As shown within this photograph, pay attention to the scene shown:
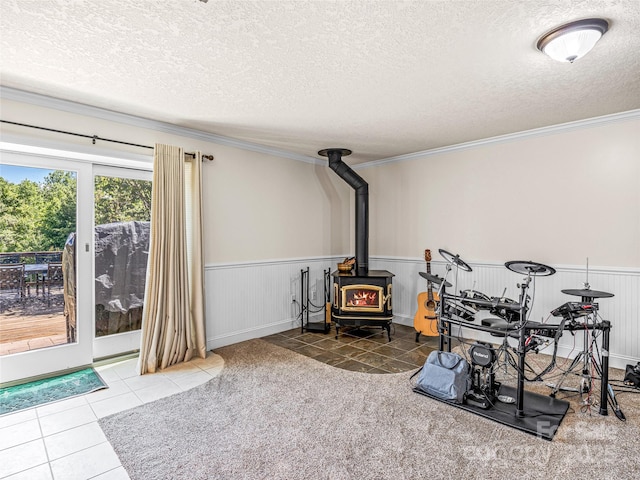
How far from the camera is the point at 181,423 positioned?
2453 millimetres

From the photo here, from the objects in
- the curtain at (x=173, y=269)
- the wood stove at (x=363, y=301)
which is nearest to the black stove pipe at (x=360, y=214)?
the wood stove at (x=363, y=301)

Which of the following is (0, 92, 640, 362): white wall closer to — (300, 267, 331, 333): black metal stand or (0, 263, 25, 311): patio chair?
(300, 267, 331, 333): black metal stand

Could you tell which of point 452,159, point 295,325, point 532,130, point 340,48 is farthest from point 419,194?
point 340,48

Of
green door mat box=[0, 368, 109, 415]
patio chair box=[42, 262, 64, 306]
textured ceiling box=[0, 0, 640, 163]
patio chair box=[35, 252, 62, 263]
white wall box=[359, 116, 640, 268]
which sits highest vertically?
textured ceiling box=[0, 0, 640, 163]

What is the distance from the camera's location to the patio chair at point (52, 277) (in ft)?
10.7

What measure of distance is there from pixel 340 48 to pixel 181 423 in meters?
2.66

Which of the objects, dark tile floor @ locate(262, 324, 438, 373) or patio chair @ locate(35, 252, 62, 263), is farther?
dark tile floor @ locate(262, 324, 438, 373)

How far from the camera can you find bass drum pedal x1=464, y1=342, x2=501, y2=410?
8.56 ft

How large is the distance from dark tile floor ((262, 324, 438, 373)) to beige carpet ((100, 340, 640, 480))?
50 centimetres

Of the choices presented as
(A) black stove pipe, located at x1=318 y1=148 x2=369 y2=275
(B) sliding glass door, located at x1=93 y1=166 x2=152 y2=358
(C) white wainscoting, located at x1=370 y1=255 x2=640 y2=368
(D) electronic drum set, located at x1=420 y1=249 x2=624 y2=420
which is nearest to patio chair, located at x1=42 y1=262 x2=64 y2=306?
(B) sliding glass door, located at x1=93 y1=166 x2=152 y2=358

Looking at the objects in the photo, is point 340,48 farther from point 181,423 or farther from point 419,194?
point 419,194

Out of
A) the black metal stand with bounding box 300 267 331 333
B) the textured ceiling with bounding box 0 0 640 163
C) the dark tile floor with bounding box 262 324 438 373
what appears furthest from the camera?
the black metal stand with bounding box 300 267 331 333

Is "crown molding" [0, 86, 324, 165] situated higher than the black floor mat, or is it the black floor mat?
"crown molding" [0, 86, 324, 165]

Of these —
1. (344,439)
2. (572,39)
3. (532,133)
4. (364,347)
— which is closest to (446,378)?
(344,439)
